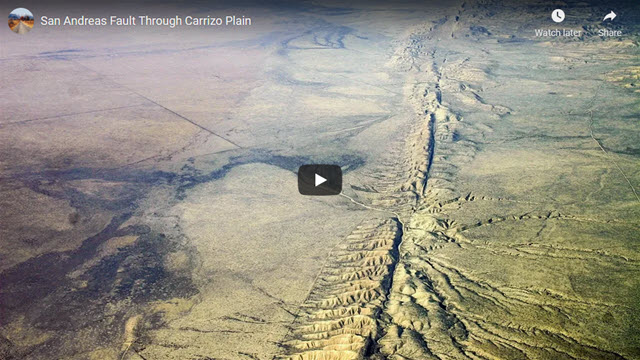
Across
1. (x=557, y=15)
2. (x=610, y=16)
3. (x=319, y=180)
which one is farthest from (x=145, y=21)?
(x=610, y=16)

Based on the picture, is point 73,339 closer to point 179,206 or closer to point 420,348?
point 179,206

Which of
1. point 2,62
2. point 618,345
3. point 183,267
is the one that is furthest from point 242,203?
point 2,62

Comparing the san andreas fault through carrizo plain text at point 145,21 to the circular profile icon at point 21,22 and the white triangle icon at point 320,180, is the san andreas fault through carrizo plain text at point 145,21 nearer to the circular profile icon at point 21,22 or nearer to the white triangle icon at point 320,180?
the circular profile icon at point 21,22

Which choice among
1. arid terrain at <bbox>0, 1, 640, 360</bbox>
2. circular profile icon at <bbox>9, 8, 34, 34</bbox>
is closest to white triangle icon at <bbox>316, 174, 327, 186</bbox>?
arid terrain at <bbox>0, 1, 640, 360</bbox>

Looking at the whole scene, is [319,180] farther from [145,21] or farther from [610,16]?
[145,21]

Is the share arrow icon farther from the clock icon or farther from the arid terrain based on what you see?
the arid terrain

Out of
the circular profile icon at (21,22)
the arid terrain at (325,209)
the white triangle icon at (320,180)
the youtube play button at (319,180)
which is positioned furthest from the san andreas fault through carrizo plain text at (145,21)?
the white triangle icon at (320,180)

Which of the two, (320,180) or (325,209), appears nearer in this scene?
(325,209)
